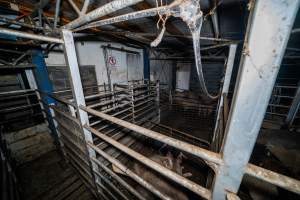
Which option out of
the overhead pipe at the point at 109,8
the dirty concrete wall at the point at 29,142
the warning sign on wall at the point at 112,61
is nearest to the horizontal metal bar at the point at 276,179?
the overhead pipe at the point at 109,8

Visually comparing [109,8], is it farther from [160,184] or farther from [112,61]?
[112,61]

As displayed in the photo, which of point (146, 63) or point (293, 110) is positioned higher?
point (146, 63)

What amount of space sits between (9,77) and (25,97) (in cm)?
57

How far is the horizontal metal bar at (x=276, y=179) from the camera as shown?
1.52 ft

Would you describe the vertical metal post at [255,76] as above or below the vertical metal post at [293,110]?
above

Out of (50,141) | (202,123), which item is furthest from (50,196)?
(202,123)

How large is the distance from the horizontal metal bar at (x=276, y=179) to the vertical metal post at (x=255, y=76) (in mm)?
42

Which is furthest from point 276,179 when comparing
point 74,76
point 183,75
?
point 183,75

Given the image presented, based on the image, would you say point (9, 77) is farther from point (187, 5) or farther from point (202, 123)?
point (202, 123)

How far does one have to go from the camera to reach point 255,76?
1.45 ft

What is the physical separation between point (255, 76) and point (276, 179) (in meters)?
0.44

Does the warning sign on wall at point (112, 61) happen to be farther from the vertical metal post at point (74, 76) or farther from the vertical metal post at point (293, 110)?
the vertical metal post at point (293, 110)

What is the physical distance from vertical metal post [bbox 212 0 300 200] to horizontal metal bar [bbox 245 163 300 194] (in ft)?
0.14

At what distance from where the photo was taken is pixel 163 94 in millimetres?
6754
